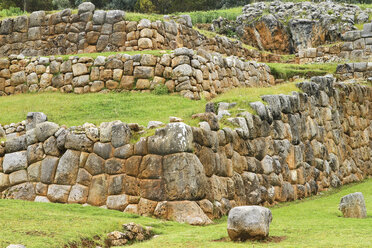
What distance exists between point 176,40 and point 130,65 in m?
5.69

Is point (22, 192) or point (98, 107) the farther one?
point (98, 107)

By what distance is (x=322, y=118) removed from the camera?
19688mm

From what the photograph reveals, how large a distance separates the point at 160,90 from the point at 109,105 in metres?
2.29

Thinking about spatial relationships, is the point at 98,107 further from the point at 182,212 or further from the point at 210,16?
the point at 210,16

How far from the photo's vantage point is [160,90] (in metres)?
19.8

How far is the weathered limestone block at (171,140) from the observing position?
11.9 meters

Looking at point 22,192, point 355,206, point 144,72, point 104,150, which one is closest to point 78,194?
point 104,150

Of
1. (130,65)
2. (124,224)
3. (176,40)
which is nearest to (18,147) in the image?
(124,224)

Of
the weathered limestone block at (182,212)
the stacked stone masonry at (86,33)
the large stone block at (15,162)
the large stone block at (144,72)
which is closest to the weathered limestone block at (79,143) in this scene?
the large stone block at (15,162)

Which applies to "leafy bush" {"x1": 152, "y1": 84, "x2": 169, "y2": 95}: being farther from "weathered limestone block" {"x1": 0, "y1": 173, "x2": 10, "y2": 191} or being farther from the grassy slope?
"weathered limestone block" {"x1": 0, "y1": 173, "x2": 10, "y2": 191}

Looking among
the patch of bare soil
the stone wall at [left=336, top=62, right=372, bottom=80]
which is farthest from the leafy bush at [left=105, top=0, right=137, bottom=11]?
the patch of bare soil

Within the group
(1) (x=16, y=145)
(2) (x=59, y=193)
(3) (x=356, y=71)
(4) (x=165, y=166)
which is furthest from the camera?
(3) (x=356, y=71)

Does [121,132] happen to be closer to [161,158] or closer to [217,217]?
[161,158]

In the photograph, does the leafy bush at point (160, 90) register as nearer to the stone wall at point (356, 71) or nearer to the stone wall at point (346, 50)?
the stone wall at point (356, 71)
